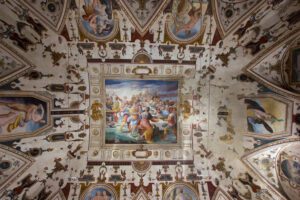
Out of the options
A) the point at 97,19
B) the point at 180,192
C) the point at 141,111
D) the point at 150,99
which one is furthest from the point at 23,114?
the point at 180,192

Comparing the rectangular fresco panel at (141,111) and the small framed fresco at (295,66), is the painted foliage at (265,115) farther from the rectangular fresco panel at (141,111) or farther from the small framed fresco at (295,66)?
the rectangular fresco panel at (141,111)

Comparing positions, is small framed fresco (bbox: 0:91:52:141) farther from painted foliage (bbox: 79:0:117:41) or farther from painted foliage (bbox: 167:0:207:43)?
painted foliage (bbox: 167:0:207:43)

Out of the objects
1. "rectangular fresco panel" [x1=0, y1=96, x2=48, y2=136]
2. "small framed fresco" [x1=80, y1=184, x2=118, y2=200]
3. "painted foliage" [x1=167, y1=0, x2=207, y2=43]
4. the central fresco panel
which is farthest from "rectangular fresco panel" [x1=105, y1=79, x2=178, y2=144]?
"rectangular fresco panel" [x1=0, y1=96, x2=48, y2=136]

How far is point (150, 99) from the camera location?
1188 cm

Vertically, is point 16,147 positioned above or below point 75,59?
below

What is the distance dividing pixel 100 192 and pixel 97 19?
735 centimetres

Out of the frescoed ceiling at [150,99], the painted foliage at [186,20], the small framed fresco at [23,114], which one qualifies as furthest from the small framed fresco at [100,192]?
the painted foliage at [186,20]

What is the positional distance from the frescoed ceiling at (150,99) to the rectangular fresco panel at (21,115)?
0.04 meters

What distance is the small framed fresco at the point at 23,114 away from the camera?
32.0 feet

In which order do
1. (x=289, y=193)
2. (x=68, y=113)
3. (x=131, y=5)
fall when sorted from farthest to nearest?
(x=68, y=113) → (x=289, y=193) → (x=131, y=5)

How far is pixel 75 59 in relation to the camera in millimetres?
10836

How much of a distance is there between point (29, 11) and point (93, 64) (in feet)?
9.94

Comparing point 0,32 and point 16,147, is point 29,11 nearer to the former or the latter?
point 0,32

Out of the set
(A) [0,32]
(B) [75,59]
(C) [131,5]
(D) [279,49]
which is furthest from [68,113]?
(D) [279,49]
